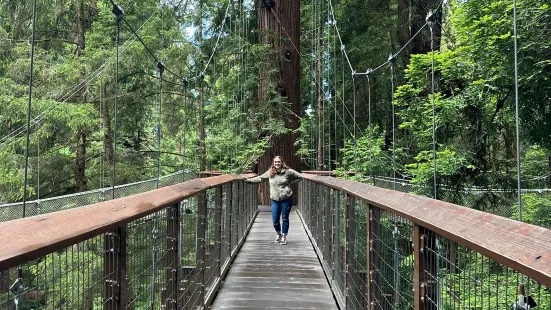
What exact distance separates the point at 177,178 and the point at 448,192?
4.41 m

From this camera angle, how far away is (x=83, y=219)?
96 cm

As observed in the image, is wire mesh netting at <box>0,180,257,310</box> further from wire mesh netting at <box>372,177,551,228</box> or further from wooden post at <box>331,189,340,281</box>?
wire mesh netting at <box>372,177,551,228</box>

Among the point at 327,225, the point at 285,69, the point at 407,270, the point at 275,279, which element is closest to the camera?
the point at 407,270

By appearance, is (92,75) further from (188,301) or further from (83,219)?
(83,219)

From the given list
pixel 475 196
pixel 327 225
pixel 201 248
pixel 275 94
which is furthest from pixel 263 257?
pixel 275 94

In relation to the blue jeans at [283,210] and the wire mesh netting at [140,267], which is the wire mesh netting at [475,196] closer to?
the blue jeans at [283,210]

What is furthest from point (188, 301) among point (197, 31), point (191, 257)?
point (197, 31)

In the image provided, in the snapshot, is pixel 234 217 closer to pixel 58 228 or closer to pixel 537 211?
pixel 58 228

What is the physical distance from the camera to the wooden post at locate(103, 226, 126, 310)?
1174 mm

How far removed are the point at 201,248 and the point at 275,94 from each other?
622 centimetres

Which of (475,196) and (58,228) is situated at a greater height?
(58,228)

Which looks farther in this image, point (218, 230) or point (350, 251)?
point (218, 230)

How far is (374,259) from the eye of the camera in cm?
179

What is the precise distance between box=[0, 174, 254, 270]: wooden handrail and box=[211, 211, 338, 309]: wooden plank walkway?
63.6 inches
